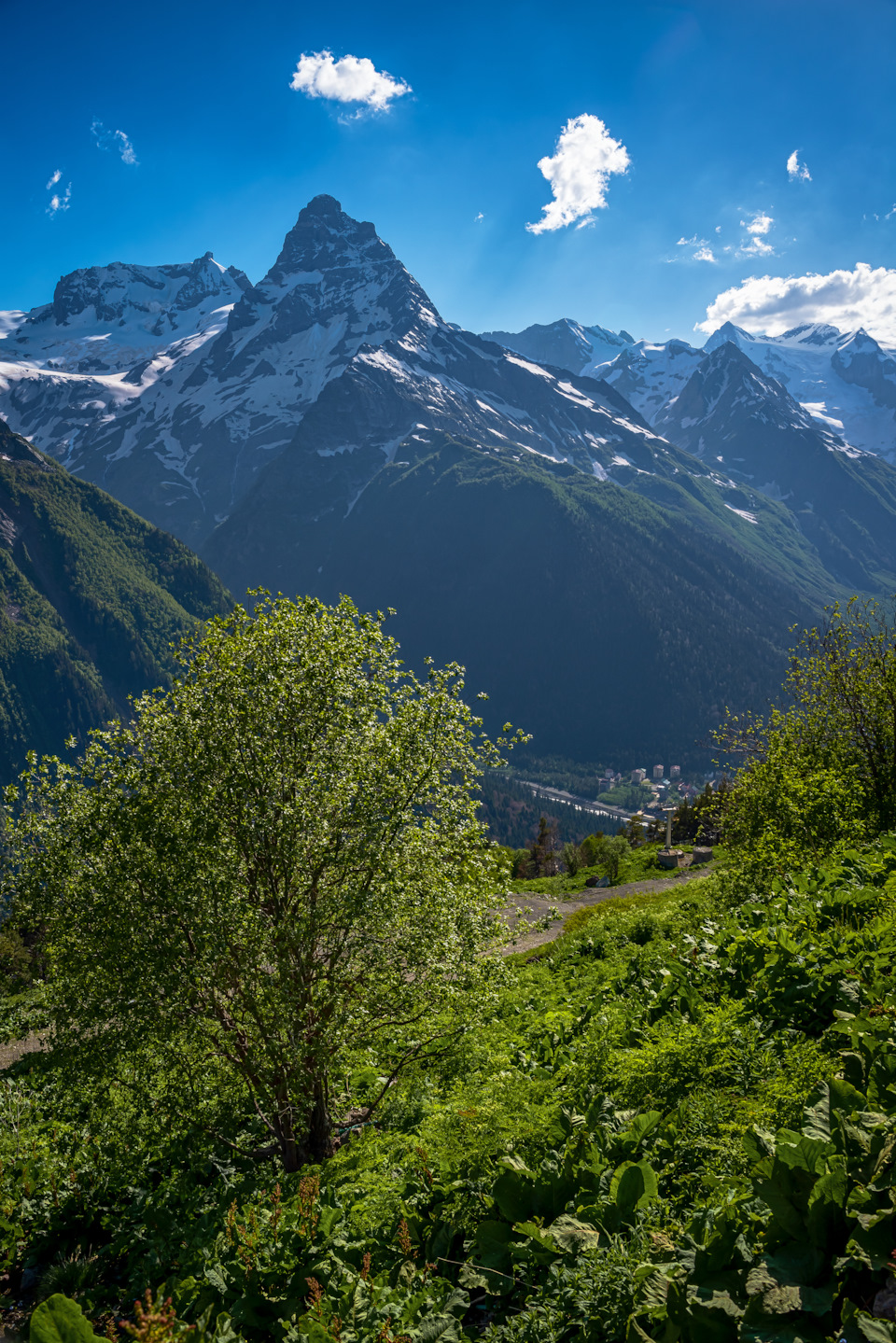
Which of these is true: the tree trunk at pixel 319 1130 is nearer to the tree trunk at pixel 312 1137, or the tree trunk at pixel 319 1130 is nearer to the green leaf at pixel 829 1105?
the tree trunk at pixel 312 1137

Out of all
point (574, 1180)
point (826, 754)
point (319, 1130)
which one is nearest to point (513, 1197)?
point (574, 1180)

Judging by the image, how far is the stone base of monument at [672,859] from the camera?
58.2 metres

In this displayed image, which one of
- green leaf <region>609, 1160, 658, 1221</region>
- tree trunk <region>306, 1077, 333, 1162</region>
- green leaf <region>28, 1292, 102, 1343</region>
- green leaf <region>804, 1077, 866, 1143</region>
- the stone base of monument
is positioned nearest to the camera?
green leaf <region>28, 1292, 102, 1343</region>

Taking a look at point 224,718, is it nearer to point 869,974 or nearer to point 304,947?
point 304,947

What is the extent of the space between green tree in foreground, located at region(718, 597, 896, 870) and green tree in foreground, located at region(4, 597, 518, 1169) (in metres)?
11.1

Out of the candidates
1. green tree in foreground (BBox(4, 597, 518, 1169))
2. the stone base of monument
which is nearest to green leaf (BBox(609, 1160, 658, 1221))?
green tree in foreground (BBox(4, 597, 518, 1169))

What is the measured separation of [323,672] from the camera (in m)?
14.5

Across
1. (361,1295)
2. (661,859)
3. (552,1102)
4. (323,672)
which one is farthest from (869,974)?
(661,859)

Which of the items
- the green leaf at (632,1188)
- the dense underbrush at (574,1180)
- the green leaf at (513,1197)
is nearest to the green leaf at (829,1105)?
the dense underbrush at (574,1180)

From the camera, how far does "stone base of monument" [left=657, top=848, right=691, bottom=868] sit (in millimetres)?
58156

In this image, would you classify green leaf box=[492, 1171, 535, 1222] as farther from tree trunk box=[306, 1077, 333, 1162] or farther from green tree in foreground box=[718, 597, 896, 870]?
green tree in foreground box=[718, 597, 896, 870]

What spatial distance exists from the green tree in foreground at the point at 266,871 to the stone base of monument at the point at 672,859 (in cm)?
4711

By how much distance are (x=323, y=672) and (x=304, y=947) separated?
17.6ft

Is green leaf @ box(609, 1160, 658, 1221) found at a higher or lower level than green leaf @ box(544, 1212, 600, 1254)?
higher
